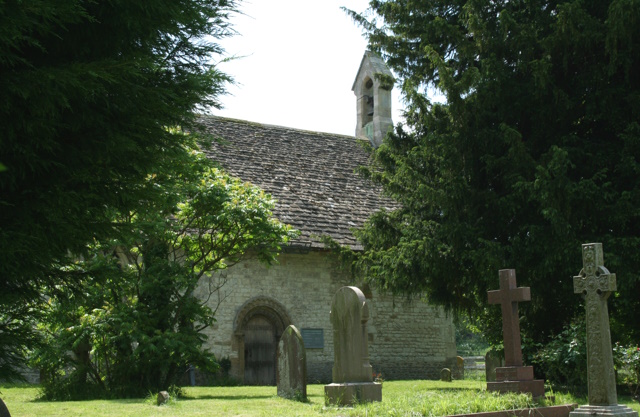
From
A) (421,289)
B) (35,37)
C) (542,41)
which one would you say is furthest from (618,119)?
(35,37)

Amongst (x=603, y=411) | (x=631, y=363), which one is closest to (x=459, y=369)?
(x=631, y=363)

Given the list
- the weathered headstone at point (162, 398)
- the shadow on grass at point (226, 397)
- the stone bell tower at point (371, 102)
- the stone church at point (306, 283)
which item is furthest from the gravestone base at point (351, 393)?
the stone bell tower at point (371, 102)

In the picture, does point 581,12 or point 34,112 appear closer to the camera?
point 34,112

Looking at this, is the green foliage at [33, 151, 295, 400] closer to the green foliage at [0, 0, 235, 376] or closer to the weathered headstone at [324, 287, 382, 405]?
the weathered headstone at [324, 287, 382, 405]

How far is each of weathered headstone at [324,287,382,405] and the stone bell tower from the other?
51.5ft

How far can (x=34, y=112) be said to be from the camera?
434 cm

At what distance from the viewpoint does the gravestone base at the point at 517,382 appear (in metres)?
10.6

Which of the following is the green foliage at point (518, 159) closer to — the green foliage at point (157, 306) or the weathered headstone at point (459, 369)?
the green foliage at point (157, 306)

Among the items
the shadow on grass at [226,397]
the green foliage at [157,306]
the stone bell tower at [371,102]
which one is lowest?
the shadow on grass at [226,397]

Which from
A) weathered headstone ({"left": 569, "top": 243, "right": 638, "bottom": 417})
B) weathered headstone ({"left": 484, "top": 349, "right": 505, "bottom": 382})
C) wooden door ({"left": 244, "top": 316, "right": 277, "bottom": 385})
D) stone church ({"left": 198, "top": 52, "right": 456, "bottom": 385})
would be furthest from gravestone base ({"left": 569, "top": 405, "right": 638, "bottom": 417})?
wooden door ({"left": 244, "top": 316, "right": 277, "bottom": 385})

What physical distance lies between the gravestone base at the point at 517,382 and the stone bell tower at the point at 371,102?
15.8 meters

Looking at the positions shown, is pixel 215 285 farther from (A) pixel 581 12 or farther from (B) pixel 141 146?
(B) pixel 141 146

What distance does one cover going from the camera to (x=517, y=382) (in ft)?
34.9

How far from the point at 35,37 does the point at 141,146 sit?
1031mm
